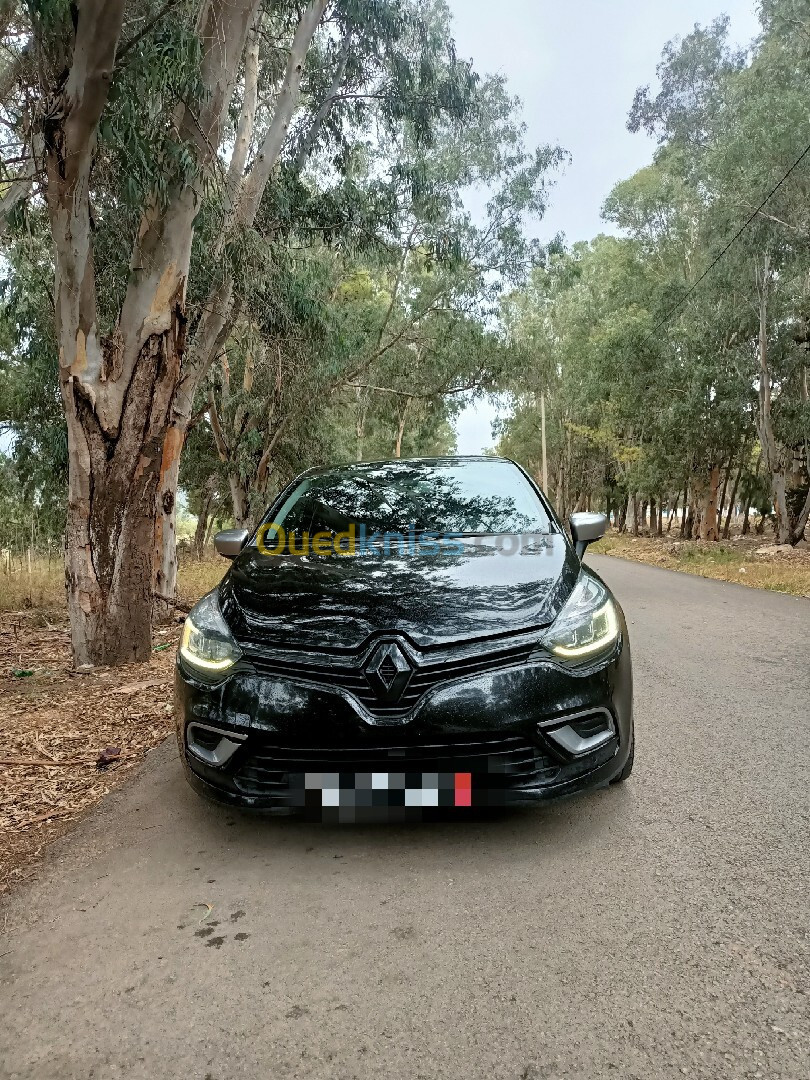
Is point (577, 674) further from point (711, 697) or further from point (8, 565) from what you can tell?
point (8, 565)

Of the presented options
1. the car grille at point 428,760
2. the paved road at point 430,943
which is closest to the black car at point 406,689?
the car grille at point 428,760

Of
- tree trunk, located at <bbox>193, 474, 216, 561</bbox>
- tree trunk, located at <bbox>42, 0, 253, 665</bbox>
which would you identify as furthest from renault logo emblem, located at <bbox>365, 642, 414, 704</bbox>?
tree trunk, located at <bbox>193, 474, 216, 561</bbox>

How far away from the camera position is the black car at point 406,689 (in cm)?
266

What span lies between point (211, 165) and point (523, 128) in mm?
15420

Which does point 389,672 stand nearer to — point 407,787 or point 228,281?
point 407,787

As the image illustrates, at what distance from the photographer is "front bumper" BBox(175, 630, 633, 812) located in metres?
2.64

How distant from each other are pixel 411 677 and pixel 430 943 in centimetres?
85

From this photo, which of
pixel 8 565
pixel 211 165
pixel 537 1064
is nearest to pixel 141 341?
pixel 211 165

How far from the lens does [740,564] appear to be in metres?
15.9

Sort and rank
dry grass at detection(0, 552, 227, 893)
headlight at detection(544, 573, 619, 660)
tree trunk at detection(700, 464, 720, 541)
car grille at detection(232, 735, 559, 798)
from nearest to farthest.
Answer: car grille at detection(232, 735, 559, 798) < headlight at detection(544, 573, 619, 660) < dry grass at detection(0, 552, 227, 893) < tree trunk at detection(700, 464, 720, 541)

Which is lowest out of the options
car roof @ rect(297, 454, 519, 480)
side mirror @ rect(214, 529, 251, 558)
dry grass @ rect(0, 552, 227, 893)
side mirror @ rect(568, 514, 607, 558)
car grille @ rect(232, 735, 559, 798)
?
dry grass @ rect(0, 552, 227, 893)

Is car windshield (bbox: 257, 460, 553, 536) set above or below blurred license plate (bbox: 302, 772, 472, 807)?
above

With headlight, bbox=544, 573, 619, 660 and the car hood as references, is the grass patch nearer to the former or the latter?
the car hood

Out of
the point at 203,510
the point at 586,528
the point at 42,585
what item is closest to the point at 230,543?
the point at 586,528
